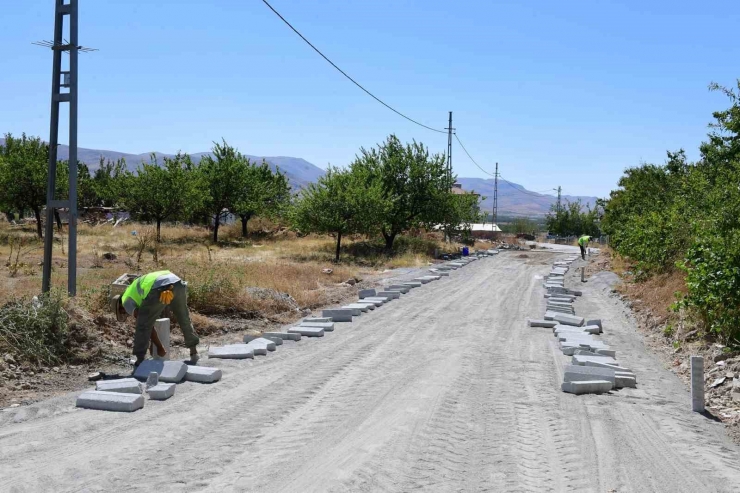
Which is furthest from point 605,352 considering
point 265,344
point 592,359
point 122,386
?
point 122,386

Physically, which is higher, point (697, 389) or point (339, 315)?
point (697, 389)


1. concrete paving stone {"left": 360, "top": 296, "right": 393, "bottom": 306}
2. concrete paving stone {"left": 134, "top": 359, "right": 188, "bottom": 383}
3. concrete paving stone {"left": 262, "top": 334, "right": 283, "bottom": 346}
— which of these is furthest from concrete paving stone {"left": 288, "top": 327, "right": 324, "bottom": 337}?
concrete paving stone {"left": 360, "top": 296, "right": 393, "bottom": 306}

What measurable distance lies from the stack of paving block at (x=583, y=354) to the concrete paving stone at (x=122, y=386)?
229 inches

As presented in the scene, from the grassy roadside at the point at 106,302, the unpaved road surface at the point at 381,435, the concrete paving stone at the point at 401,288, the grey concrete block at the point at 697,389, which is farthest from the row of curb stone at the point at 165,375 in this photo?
the concrete paving stone at the point at 401,288

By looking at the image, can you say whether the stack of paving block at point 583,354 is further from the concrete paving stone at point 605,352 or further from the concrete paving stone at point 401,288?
the concrete paving stone at point 401,288

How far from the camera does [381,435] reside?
286 inches

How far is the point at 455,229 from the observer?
151 feet

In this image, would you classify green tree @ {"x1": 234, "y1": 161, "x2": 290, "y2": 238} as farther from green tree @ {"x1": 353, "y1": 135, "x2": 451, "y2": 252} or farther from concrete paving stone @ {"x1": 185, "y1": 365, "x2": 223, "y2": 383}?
concrete paving stone @ {"x1": 185, "y1": 365, "x2": 223, "y2": 383}

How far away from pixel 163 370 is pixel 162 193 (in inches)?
1349

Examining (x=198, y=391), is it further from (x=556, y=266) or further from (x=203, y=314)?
(x=556, y=266)

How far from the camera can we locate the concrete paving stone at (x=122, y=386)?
339 inches

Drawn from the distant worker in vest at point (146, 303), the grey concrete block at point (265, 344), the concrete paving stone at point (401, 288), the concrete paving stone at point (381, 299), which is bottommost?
the grey concrete block at point (265, 344)

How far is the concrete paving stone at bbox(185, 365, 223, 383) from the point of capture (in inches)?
381

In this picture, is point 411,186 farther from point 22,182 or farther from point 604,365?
point 604,365
